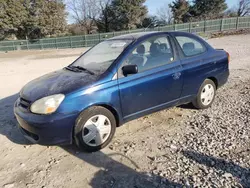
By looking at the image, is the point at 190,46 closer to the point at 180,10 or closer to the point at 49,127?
the point at 49,127

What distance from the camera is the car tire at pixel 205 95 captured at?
4176 millimetres

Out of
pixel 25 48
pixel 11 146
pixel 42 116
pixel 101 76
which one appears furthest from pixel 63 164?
pixel 25 48

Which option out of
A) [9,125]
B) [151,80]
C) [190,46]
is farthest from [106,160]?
[190,46]

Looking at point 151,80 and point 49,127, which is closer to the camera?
point 49,127

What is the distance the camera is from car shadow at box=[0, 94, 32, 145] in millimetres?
3565

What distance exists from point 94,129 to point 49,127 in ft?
1.99

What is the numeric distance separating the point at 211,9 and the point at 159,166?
150ft

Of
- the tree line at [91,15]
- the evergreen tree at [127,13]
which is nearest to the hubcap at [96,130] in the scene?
the tree line at [91,15]

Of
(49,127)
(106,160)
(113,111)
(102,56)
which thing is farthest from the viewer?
(102,56)

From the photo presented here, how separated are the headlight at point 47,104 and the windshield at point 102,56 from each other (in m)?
0.75

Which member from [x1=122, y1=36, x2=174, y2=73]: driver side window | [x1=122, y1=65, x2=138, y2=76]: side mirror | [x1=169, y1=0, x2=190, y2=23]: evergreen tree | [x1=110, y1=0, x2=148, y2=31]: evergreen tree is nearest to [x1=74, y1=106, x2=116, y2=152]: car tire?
[x1=122, y1=65, x2=138, y2=76]: side mirror

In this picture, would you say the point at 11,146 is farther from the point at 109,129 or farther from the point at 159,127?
the point at 159,127

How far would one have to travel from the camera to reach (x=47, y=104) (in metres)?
2.79

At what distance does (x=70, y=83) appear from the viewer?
9.98ft
